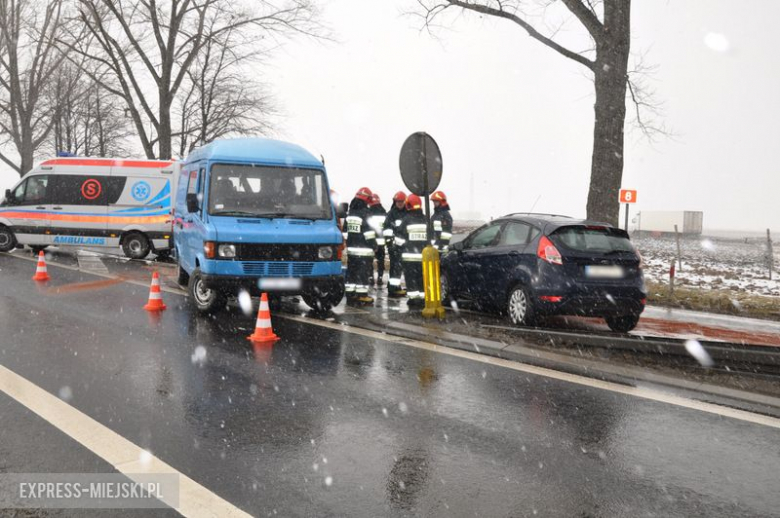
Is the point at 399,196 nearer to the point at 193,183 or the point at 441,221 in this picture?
the point at 441,221

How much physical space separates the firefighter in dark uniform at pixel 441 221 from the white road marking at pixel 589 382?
279cm

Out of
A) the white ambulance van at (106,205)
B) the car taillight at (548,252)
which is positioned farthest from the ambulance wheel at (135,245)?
the car taillight at (548,252)

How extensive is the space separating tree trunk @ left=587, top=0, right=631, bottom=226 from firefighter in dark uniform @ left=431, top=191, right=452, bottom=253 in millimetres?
3695

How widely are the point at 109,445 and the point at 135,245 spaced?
52.2 ft

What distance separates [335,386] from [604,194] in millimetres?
9112

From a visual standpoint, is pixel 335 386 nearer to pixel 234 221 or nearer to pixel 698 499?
pixel 698 499

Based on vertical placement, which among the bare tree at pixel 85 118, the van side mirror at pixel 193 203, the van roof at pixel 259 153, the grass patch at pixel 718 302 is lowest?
the grass patch at pixel 718 302

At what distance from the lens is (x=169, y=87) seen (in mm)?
26078

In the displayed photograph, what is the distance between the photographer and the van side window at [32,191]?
19109 millimetres

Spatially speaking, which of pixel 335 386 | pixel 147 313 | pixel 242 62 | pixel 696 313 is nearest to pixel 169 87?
pixel 242 62

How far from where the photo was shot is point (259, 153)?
10.0 meters

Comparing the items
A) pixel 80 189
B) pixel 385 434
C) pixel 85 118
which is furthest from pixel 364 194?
pixel 85 118

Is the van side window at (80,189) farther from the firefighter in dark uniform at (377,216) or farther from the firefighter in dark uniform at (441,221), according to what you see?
the firefighter in dark uniform at (441,221)

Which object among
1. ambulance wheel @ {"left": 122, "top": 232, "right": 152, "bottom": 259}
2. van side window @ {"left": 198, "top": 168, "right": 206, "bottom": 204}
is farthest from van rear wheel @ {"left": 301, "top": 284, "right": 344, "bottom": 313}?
ambulance wheel @ {"left": 122, "top": 232, "right": 152, "bottom": 259}
